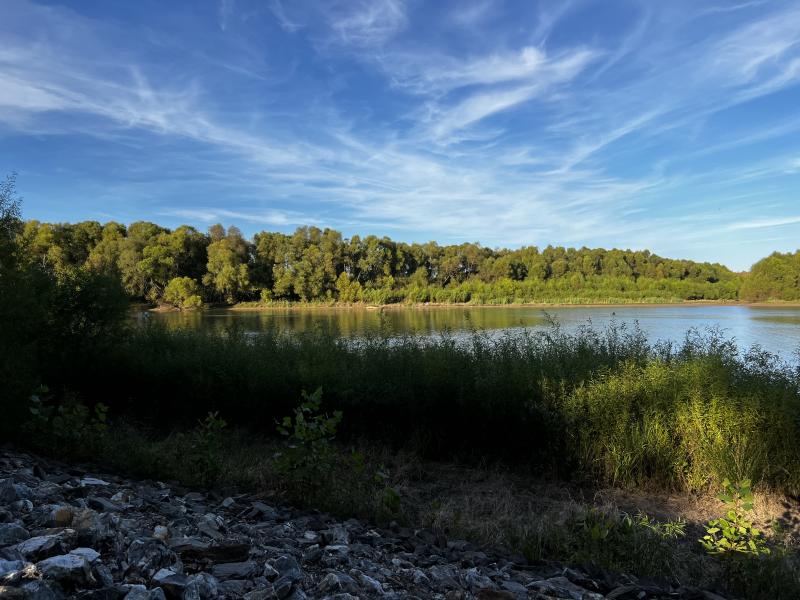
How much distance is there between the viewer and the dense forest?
7869 centimetres

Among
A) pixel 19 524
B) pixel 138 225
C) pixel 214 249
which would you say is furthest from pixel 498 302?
pixel 19 524

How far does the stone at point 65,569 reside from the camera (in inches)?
93.2

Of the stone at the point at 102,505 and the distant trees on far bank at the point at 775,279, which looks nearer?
the stone at the point at 102,505

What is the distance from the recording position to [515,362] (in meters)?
8.40

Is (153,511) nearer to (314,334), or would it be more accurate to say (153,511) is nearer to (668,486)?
(668,486)

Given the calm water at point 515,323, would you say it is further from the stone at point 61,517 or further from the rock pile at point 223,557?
the stone at point 61,517

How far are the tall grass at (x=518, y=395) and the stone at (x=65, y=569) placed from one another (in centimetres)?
572

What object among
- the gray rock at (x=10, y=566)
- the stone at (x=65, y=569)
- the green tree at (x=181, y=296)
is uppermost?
the green tree at (x=181, y=296)

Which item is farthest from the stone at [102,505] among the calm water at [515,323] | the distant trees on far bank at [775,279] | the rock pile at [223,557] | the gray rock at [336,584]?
the distant trees on far bank at [775,279]

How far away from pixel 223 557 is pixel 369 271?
345 feet

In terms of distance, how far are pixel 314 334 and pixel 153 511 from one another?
749 cm

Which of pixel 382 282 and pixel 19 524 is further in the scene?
pixel 382 282

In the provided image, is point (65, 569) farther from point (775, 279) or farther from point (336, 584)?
point (775, 279)

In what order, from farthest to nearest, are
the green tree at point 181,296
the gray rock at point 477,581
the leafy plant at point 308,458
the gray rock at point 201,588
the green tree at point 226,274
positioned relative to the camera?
1. the green tree at point 226,274
2. the green tree at point 181,296
3. the leafy plant at point 308,458
4. the gray rock at point 477,581
5. the gray rock at point 201,588
